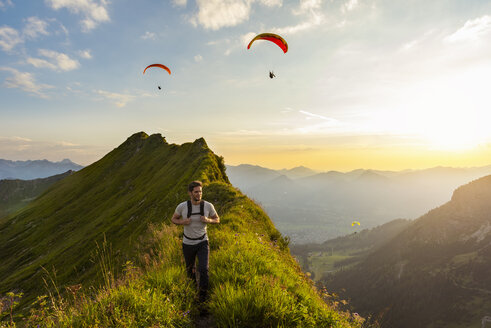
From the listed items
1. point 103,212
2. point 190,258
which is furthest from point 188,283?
point 103,212

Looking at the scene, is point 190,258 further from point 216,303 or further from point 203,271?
point 216,303

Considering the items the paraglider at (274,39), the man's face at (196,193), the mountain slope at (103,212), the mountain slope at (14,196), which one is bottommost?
the mountain slope at (14,196)

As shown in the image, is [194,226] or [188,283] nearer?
[188,283]

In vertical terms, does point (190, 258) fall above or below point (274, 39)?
below

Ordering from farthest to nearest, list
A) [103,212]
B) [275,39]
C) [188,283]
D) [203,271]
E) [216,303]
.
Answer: [103,212] < [275,39] < [188,283] < [203,271] < [216,303]

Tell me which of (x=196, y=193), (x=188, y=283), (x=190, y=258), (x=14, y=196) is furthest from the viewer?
(x=14, y=196)

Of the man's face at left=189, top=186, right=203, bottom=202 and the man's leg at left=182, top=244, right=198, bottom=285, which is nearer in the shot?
the man's leg at left=182, top=244, right=198, bottom=285

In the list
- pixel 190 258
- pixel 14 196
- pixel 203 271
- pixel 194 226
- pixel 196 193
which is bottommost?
pixel 14 196

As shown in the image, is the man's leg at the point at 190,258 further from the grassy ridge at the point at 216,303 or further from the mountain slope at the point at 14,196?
the mountain slope at the point at 14,196

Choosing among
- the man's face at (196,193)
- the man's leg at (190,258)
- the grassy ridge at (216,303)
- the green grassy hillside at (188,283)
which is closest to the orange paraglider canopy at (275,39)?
the green grassy hillside at (188,283)

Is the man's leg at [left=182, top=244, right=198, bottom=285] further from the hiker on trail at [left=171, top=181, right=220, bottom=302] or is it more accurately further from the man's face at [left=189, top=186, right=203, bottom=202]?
the man's face at [left=189, top=186, right=203, bottom=202]

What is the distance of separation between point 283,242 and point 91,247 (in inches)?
1361

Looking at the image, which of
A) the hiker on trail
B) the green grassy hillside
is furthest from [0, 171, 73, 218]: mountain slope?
the hiker on trail

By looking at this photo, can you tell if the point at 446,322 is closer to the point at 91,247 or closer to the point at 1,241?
the point at 91,247
